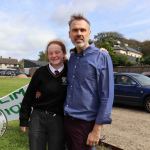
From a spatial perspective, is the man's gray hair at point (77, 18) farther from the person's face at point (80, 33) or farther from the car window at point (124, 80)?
the car window at point (124, 80)

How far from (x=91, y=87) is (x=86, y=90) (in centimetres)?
6

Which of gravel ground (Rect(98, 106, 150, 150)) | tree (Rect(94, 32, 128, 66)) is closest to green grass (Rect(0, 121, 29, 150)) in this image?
gravel ground (Rect(98, 106, 150, 150))

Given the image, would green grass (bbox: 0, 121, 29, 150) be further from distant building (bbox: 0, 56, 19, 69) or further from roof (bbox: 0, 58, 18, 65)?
roof (bbox: 0, 58, 18, 65)

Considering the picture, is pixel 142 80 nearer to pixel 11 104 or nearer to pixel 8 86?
pixel 11 104

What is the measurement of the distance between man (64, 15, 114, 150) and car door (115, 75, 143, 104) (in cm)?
1070

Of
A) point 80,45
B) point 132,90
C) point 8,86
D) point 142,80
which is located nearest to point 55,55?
point 80,45

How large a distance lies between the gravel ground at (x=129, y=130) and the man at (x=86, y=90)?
4.30m

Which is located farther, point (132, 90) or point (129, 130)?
point (132, 90)

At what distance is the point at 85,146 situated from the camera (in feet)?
11.8

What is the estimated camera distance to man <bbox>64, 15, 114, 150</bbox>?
11.2ft

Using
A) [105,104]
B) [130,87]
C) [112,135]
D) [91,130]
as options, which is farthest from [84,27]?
[130,87]

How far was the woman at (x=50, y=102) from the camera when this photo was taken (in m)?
3.84

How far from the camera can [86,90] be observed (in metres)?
3.49

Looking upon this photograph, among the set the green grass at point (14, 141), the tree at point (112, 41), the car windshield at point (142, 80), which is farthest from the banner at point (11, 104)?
the tree at point (112, 41)
